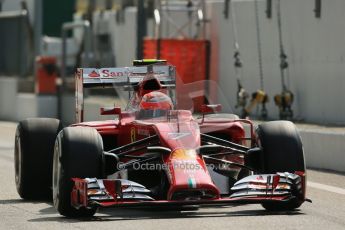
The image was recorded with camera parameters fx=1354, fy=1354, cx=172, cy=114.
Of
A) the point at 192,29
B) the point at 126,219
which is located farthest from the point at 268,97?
the point at 126,219

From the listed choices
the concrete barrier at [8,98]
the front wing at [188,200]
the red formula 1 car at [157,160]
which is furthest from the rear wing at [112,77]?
the concrete barrier at [8,98]

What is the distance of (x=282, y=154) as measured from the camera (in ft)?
41.4

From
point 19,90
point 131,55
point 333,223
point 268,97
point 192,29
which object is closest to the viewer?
point 333,223

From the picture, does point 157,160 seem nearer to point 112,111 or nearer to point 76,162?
point 76,162

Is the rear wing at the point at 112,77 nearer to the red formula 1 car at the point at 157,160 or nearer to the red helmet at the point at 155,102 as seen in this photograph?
the red formula 1 car at the point at 157,160

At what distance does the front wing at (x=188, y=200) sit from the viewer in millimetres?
11820

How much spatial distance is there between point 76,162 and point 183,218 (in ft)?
3.55

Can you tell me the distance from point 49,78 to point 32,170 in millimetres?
22491

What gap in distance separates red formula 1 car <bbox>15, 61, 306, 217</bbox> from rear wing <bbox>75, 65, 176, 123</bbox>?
264 mm

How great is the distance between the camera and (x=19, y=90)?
3834 cm

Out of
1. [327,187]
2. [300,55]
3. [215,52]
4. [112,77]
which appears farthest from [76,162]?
[215,52]

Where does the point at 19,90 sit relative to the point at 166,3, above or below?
below

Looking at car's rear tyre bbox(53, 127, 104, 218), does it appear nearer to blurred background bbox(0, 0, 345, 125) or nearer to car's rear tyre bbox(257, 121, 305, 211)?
car's rear tyre bbox(257, 121, 305, 211)

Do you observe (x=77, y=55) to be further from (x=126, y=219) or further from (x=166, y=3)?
(x=126, y=219)
